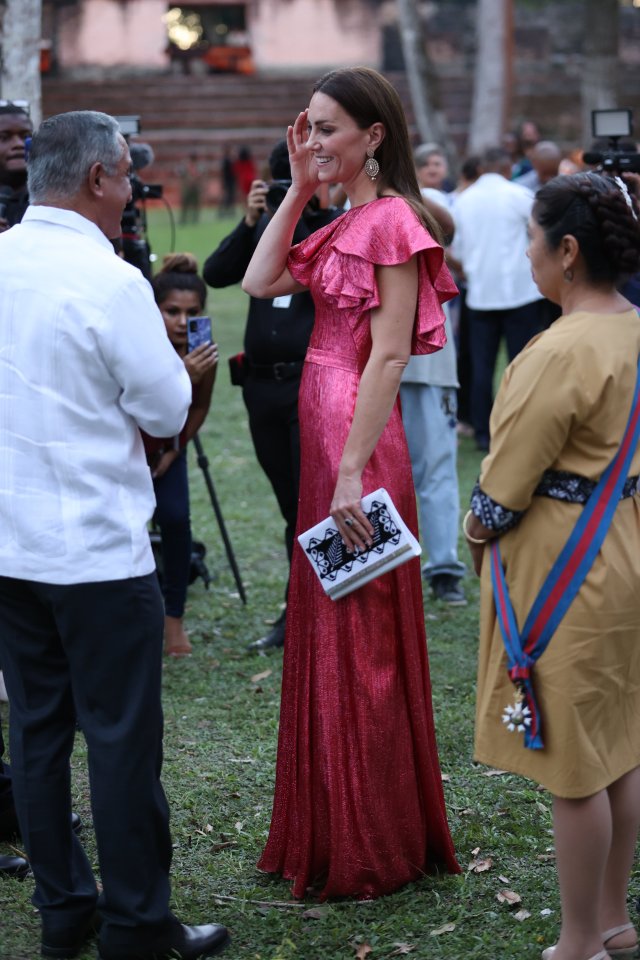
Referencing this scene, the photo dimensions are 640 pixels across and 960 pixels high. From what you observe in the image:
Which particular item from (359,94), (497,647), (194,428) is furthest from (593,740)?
(194,428)

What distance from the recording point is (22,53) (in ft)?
28.7

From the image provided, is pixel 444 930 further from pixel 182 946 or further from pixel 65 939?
pixel 65 939

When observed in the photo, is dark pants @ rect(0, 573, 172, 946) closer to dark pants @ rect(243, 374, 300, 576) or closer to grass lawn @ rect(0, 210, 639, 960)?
grass lawn @ rect(0, 210, 639, 960)

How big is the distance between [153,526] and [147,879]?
3.59m

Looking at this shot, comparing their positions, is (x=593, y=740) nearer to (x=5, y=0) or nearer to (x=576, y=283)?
(x=576, y=283)

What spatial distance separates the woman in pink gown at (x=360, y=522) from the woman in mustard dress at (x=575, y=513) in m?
0.53

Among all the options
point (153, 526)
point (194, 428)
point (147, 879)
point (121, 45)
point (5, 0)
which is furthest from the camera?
point (121, 45)

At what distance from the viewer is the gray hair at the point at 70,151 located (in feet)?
9.45

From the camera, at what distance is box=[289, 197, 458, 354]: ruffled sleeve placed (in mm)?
3375

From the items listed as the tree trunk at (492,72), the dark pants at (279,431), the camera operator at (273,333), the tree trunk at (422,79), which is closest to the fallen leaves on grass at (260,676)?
the dark pants at (279,431)

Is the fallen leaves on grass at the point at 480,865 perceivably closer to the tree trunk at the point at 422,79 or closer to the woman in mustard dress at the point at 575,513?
the woman in mustard dress at the point at 575,513

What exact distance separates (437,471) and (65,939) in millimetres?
3691

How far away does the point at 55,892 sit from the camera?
10.4 ft

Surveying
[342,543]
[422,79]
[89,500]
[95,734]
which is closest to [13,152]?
[342,543]
